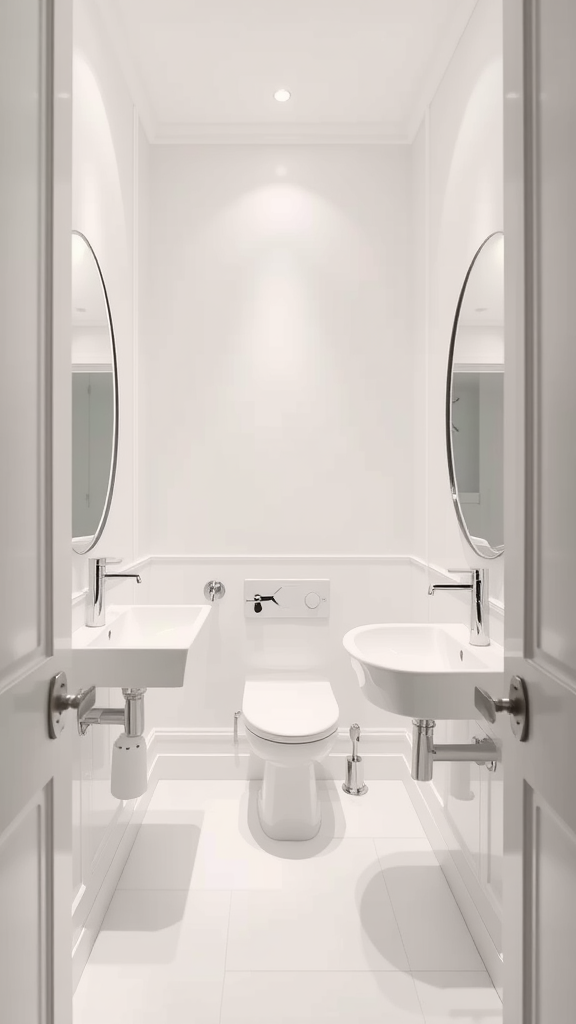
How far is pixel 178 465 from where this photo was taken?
2.57 metres

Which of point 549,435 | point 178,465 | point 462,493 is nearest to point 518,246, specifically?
point 549,435

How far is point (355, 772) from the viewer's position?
96.9 inches

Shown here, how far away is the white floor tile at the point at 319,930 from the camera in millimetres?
1586

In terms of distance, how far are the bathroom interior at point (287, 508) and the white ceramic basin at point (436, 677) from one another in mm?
10

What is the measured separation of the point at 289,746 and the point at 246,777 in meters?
0.76

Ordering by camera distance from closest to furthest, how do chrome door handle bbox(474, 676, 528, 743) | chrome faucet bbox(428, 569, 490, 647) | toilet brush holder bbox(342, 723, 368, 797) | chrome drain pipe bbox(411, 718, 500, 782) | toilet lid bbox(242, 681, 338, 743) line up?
chrome door handle bbox(474, 676, 528, 743), chrome drain pipe bbox(411, 718, 500, 782), chrome faucet bbox(428, 569, 490, 647), toilet lid bbox(242, 681, 338, 743), toilet brush holder bbox(342, 723, 368, 797)

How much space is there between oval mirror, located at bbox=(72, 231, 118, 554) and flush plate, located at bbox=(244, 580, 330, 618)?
32.6 inches

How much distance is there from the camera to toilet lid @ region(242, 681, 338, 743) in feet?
6.42

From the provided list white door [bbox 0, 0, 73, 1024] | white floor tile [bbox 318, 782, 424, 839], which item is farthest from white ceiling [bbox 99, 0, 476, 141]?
white floor tile [bbox 318, 782, 424, 839]

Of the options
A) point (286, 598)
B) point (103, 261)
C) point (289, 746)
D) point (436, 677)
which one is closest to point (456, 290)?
point (103, 261)

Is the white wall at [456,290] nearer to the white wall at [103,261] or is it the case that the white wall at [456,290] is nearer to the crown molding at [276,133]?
the crown molding at [276,133]

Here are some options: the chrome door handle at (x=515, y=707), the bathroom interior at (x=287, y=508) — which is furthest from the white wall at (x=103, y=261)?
the chrome door handle at (x=515, y=707)

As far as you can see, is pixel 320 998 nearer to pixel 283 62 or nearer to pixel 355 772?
pixel 355 772

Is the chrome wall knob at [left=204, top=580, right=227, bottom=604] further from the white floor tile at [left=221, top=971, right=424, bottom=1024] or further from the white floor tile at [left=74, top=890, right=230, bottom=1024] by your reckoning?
the white floor tile at [left=221, top=971, right=424, bottom=1024]
